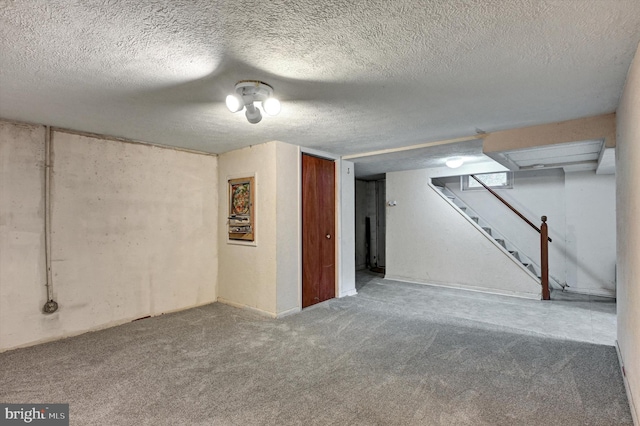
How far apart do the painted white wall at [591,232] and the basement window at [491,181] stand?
89cm

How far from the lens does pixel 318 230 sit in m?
4.57

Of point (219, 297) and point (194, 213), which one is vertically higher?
point (194, 213)

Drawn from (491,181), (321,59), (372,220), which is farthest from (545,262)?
(321,59)

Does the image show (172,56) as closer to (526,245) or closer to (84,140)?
(84,140)

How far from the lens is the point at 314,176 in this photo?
454 cm

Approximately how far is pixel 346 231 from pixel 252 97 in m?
→ 3.21

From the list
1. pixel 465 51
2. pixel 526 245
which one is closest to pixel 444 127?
pixel 465 51

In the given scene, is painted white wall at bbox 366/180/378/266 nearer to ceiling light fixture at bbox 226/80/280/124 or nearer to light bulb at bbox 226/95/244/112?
ceiling light fixture at bbox 226/80/280/124

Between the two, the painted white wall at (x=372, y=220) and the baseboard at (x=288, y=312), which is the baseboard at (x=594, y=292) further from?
the baseboard at (x=288, y=312)

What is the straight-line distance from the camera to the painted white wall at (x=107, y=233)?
10.2 ft

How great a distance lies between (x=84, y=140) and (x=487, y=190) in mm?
6434

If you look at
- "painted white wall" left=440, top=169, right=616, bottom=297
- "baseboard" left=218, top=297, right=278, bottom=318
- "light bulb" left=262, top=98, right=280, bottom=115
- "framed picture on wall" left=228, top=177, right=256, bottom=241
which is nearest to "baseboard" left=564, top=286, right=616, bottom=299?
"painted white wall" left=440, top=169, right=616, bottom=297

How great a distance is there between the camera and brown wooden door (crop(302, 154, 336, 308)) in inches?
172

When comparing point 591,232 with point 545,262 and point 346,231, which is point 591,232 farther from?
point 346,231
